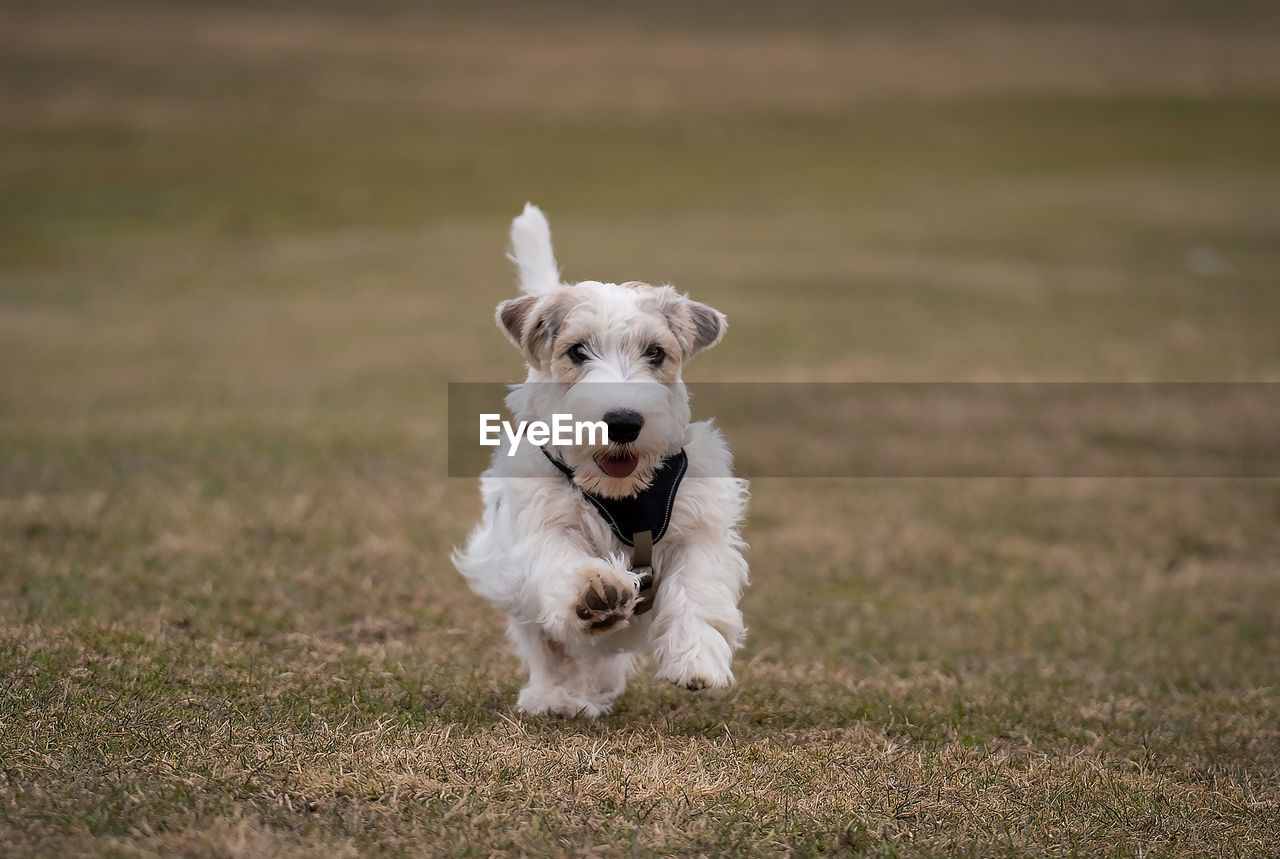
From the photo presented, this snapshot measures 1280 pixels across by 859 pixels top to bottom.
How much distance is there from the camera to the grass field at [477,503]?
446 cm

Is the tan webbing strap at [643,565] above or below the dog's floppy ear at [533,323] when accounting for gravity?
below

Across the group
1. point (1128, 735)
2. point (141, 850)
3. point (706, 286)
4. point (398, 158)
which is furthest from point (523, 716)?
point (398, 158)

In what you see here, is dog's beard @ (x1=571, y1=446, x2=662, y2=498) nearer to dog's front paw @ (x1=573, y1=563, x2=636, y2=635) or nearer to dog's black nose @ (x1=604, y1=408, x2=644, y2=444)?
dog's black nose @ (x1=604, y1=408, x2=644, y2=444)

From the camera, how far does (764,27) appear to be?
6334 centimetres

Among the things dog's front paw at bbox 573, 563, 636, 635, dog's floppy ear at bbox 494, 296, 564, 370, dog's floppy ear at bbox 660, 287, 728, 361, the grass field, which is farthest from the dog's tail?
the grass field

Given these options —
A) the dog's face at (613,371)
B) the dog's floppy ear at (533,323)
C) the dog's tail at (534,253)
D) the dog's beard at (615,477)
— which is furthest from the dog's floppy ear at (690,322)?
the dog's tail at (534,253)

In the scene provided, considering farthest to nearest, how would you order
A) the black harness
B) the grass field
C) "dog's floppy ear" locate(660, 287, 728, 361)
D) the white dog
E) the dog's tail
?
the dog's tail
"dog's floppy ear" locate(660, 287, 728, 361)
the black harness
the white dog
the grass field

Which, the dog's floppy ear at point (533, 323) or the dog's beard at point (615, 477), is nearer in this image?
the dog's beard at point (615, 477)

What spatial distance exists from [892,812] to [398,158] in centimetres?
3921

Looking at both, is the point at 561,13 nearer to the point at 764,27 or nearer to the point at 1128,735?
the point at 764,27

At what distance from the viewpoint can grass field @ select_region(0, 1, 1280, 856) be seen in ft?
14.6

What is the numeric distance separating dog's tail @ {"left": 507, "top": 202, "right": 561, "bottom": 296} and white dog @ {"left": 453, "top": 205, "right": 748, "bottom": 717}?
1.65ft

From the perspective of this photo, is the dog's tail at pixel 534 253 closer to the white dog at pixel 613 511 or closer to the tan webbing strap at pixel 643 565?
the white dog at pixel 613 511

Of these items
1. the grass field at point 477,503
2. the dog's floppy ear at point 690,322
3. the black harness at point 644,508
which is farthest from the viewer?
the dog's floppy ear at point 690,322
